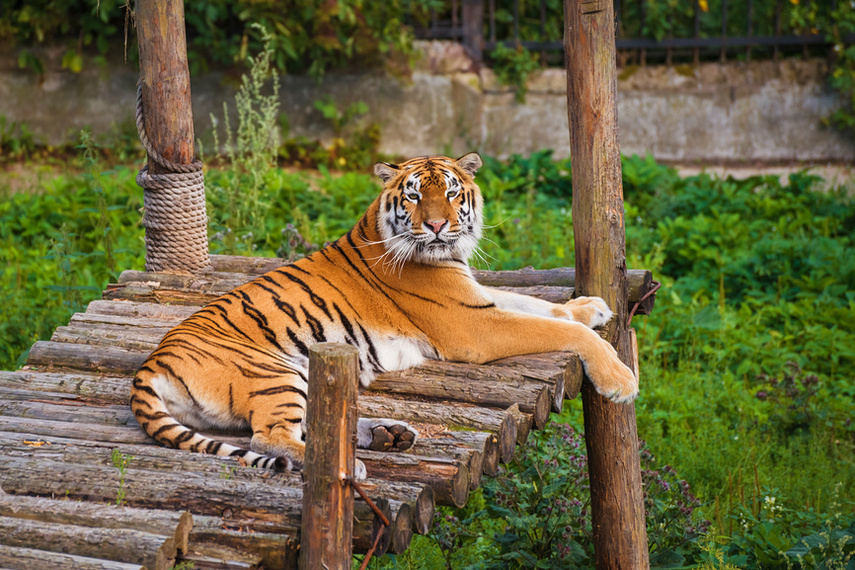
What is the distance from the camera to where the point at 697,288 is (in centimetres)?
585

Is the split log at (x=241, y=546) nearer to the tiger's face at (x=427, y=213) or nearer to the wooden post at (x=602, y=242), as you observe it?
the tiger's face at (x=427, y=213)

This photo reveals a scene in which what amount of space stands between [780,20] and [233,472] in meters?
7.41

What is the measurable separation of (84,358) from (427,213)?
57.6 inches

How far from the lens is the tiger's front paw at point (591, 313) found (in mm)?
3326

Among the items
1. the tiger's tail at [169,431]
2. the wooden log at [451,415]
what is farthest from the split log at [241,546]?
the wooden log at [451,415]

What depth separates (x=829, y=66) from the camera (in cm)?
782

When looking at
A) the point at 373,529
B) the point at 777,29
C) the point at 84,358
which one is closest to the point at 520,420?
the point at 373,529

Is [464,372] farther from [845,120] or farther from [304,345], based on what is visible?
[845,120]

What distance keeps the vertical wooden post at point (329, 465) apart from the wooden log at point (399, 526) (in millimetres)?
129

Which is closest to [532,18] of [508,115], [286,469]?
[508,115]

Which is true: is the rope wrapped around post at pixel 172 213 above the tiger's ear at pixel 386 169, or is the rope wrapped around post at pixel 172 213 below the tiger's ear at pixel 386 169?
below

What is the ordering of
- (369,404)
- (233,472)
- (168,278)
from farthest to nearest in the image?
(168,278), (369,404), (233,472)

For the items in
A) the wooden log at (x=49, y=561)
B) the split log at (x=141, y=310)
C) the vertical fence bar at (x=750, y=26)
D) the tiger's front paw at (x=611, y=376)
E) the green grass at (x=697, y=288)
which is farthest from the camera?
the vertical fence bar at (x=750, y=26)

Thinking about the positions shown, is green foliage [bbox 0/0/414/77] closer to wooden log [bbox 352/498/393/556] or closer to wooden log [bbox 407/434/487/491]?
wooden log [bbox 407/434/487/491]
